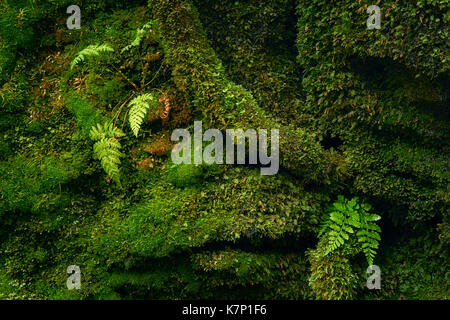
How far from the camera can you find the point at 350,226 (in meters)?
5.24

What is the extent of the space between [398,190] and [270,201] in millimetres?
1773

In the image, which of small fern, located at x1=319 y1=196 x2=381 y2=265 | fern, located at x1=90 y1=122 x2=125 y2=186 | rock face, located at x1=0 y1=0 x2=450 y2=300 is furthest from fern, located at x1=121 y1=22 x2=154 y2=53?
small fern, located at x1=319 y1=196 x2=381 y2=265

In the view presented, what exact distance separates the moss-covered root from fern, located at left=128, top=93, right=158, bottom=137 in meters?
0.47

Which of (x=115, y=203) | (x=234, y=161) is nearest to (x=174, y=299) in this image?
(x=115, y=203)

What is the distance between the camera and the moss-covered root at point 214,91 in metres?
5.37

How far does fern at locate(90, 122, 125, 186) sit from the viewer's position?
524 cm

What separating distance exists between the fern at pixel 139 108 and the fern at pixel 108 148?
31 cm

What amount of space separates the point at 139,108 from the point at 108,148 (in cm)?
68

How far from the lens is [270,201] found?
530 centimetres

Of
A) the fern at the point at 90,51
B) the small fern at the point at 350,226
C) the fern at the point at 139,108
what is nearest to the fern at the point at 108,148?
the fern at the point at 139,108

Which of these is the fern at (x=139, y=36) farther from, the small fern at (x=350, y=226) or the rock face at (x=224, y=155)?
the small fern at (x=350, y=226)

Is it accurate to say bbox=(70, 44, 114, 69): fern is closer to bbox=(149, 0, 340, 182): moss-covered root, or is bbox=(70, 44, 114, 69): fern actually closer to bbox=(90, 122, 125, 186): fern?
bbox=(149, 0, 340, 182): moss-covered root

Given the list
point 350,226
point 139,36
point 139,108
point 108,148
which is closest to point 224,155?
point 139,108

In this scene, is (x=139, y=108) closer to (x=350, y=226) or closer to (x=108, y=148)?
(x=108, y=148)
